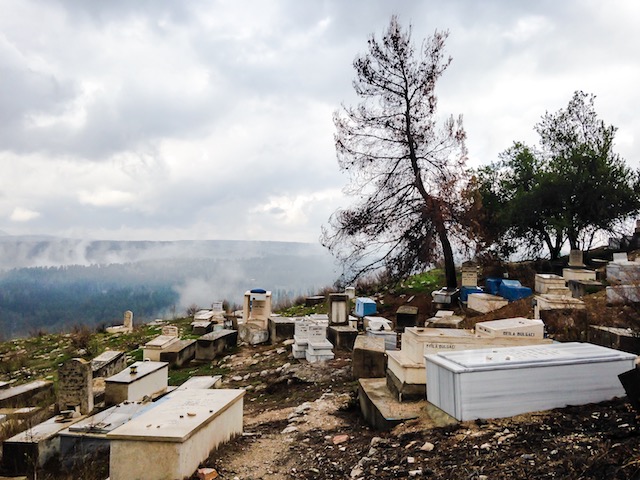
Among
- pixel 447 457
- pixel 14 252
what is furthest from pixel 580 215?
pixel 14 252

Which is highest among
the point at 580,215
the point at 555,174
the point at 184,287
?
the point at 555,174

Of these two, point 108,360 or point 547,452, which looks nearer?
point 547,452

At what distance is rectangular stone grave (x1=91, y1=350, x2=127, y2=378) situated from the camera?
11.1 m

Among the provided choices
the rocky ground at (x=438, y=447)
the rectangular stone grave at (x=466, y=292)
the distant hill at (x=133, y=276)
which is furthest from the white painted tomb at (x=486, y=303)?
the distant hill at (x=133, y=276)

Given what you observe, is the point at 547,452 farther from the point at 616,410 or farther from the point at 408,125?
the point at 408,125

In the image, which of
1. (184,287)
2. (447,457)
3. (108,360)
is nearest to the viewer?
(447,457)

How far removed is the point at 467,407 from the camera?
15.8 feet

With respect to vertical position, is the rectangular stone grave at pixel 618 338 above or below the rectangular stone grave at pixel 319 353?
above

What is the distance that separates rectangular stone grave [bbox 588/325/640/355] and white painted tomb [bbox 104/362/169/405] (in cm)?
804

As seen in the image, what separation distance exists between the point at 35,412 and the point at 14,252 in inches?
Result: 8562

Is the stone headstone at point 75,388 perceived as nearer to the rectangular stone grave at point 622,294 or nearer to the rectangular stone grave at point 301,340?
the rectangular stone grave at point 301,340

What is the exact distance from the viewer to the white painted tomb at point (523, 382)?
4.84m

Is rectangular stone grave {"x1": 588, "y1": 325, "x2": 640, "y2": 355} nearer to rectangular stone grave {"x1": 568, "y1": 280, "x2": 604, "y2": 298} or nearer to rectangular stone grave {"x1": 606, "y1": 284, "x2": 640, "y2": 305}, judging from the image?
rectangular stone grave {"x1": 606, "y1": 284, "x2": 640, "y2": 305}

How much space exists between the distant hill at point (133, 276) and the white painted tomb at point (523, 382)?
5342 centimetres
